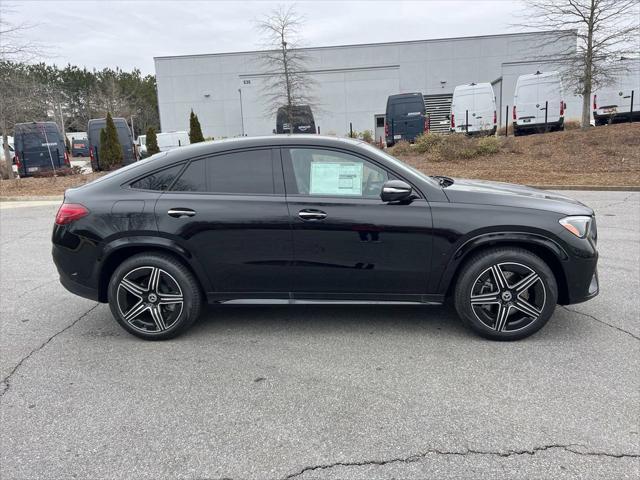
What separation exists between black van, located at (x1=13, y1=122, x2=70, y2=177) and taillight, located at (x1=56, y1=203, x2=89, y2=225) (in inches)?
654

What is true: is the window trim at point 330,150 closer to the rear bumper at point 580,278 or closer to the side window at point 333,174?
the side window at point 333,174

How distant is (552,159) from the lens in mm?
15594

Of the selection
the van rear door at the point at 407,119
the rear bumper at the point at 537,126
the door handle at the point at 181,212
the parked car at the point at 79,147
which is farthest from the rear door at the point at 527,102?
the parked car at the point at 79,147

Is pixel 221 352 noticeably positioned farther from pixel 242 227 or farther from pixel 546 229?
pixel 546 229

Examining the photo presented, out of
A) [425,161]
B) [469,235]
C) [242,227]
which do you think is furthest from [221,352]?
[425,161]

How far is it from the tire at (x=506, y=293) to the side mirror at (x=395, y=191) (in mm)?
732

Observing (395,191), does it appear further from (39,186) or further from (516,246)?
(39,186)

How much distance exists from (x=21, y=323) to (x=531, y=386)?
434cm

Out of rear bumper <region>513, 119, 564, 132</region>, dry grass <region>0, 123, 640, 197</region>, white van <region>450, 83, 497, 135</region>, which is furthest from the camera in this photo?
white van <region>450, 83, 497, 135</region>

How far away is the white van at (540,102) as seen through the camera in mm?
19859

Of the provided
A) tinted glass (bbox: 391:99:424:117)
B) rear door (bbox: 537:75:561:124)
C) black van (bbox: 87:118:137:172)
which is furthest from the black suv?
tinted glass (bbox: 391:99:424:117)

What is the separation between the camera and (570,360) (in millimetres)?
3566

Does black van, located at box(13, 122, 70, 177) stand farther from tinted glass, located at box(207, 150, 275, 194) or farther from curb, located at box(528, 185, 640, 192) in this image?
tinted glass, located at box(207, 150, 275, 194)

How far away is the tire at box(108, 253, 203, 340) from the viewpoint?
13.1 feet
